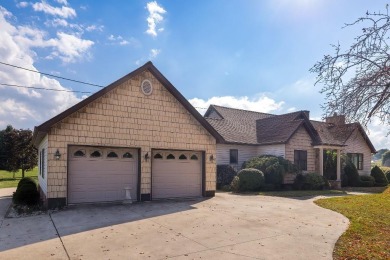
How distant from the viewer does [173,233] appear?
8703mm

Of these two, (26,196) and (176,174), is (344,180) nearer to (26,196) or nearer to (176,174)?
(176,174)

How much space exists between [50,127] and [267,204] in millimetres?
9871

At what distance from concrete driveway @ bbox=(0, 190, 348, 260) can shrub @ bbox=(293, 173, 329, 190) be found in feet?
34.0

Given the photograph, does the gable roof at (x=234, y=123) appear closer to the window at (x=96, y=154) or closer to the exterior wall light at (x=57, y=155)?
the window at (x=96, y=154)

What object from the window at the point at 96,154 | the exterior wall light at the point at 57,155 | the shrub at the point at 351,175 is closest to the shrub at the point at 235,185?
the window at the point at 96,154

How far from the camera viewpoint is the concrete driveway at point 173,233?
704 cm

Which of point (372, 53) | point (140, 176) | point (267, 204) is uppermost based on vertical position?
point (372, 53)

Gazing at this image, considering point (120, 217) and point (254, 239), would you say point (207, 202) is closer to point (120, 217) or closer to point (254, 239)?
point (120, 217)

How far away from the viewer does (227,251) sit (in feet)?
23.5

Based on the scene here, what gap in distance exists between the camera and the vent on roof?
49.4 ft

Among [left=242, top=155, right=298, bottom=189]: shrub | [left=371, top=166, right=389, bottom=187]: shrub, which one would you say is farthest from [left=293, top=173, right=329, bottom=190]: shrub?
[left=371, top=166, right=389, bottom=187]: shrub

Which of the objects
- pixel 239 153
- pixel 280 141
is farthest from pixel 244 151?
pixel 280 141

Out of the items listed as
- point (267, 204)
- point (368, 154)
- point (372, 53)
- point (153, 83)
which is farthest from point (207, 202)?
point (368, 154)

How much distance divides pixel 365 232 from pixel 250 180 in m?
11.0
